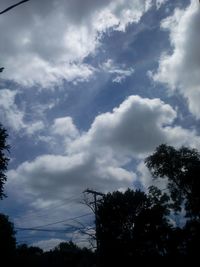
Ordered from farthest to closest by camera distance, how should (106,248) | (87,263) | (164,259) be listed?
(87,263) → (106,248) → (164,259)

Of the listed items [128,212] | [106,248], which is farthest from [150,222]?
[106,248]

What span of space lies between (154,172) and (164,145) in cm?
367

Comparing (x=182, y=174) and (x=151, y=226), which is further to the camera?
(x=151, y=226)

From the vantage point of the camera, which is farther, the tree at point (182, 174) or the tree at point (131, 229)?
the tree at point (131, 229)

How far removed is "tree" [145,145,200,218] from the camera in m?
42.4

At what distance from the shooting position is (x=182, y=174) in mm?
42688

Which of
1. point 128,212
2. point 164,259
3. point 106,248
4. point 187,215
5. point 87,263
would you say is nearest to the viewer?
point 187,215

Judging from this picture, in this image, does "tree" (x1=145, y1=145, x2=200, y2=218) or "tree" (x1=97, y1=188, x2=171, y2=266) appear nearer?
"tree" (x1=145, y1=145, x2=200, y2=218)

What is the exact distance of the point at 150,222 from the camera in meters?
57.6

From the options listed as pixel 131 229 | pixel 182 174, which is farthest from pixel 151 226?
pixel 182 174

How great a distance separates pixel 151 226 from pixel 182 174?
1788 centimetres

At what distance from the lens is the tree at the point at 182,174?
4238 centimetres

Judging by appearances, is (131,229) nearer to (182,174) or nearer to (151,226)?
(151,226)

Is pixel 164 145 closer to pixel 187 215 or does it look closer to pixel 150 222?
pixel 187 215
